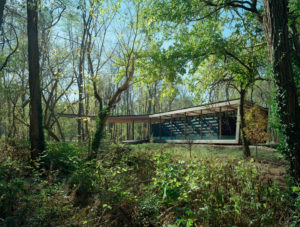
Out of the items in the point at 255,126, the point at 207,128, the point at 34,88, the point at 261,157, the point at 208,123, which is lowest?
the point at 261,157

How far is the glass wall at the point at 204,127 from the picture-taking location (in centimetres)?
1667

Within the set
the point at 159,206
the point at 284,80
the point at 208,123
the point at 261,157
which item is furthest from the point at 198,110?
the point at 159,206

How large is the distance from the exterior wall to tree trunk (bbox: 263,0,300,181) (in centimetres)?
1061

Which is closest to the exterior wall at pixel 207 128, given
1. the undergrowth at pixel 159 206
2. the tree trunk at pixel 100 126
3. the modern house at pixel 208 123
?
the modern house at pixel 208 123

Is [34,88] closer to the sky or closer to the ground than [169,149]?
closer to the sky

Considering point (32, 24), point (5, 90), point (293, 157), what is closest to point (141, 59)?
point (32, 24)

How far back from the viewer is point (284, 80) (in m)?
4.46

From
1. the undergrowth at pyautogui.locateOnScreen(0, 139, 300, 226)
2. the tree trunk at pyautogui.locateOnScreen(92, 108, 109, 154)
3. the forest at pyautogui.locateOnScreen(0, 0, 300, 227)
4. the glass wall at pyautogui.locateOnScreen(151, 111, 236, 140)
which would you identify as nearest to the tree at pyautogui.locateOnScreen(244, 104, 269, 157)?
the forest at pyautogui.locateOnScreen(0, 0, 300, 227)

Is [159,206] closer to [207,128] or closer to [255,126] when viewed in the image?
[255,126]

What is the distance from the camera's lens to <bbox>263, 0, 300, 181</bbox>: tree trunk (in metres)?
4.36

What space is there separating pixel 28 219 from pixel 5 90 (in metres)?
12.2

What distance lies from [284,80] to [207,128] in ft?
46.2

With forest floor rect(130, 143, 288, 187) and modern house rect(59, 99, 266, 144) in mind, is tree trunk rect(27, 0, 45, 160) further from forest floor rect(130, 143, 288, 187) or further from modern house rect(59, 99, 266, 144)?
modern house rect(59, 99, 266, 144)

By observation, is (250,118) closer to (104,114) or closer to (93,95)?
(104,114)
